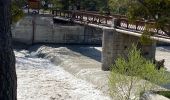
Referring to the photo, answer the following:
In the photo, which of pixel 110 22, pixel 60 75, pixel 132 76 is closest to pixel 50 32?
pixel 110 22

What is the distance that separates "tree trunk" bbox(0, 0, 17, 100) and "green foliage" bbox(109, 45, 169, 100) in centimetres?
1392

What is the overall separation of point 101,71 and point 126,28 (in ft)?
12.7

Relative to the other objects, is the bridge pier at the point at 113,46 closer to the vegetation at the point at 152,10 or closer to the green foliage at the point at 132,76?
the vegetation at the point at 152,10

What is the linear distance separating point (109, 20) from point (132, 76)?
15.3 m

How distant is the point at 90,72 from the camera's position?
3083 centimetres

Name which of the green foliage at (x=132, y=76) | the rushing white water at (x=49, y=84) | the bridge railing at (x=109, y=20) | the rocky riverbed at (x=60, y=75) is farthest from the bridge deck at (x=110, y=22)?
the rushing white water at (x=49, y=84)

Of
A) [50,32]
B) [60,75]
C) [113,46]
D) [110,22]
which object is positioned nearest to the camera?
[60,75]

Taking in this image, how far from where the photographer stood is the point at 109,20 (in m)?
35.1

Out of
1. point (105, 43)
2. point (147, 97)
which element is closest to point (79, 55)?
point (105, 43)

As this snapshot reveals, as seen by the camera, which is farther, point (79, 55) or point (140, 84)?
point (79, 55)

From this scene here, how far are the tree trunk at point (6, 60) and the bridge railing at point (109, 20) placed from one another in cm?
1732

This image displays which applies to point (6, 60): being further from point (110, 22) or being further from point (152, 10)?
point (110, 22)

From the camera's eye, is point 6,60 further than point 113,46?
No

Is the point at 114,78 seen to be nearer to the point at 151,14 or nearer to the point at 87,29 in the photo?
the point at 151,14
